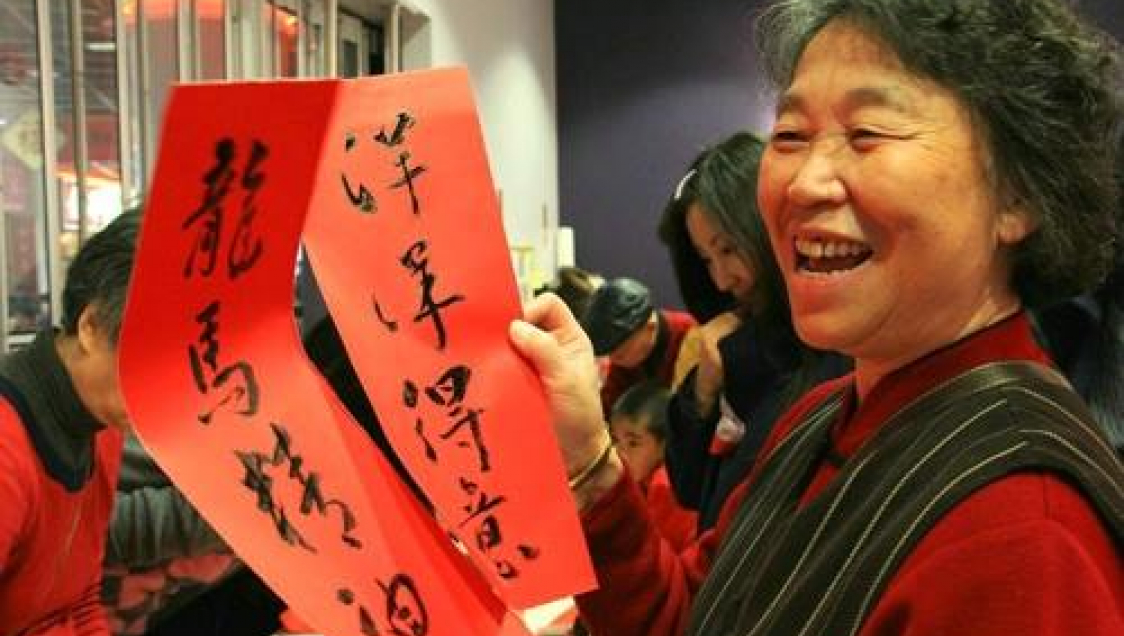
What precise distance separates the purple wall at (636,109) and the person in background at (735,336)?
16.6 feet

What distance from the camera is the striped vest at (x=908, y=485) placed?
64 centimetres

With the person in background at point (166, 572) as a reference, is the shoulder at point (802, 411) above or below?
above

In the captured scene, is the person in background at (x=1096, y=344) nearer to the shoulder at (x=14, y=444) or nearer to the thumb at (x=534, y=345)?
the thumb at (x=534, y=345)

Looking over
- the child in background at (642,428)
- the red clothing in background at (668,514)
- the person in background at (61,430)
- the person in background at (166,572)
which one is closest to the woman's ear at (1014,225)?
the person in background at (61,430)

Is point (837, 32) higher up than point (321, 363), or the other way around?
point (837, 32)

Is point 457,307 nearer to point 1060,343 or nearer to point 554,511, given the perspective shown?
point 554,511

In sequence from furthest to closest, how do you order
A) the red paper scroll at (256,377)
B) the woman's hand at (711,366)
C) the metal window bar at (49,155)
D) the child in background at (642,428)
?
the child in background at (642,428) < the metal window bar at (49,155) < the woman's hand at (711,366) < the red paper scroll at (256,377)

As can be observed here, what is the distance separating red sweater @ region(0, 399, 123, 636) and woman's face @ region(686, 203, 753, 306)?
0.95 metres

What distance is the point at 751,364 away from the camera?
1763 mm

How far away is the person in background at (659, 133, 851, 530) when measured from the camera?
1681mm

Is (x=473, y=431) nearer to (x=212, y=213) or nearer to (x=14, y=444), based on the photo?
(x=212, y=213)

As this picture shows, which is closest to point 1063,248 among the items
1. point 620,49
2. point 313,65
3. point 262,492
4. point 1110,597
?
point 1110,597

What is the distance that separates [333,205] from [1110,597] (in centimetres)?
47

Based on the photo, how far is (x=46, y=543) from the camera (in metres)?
1.38
